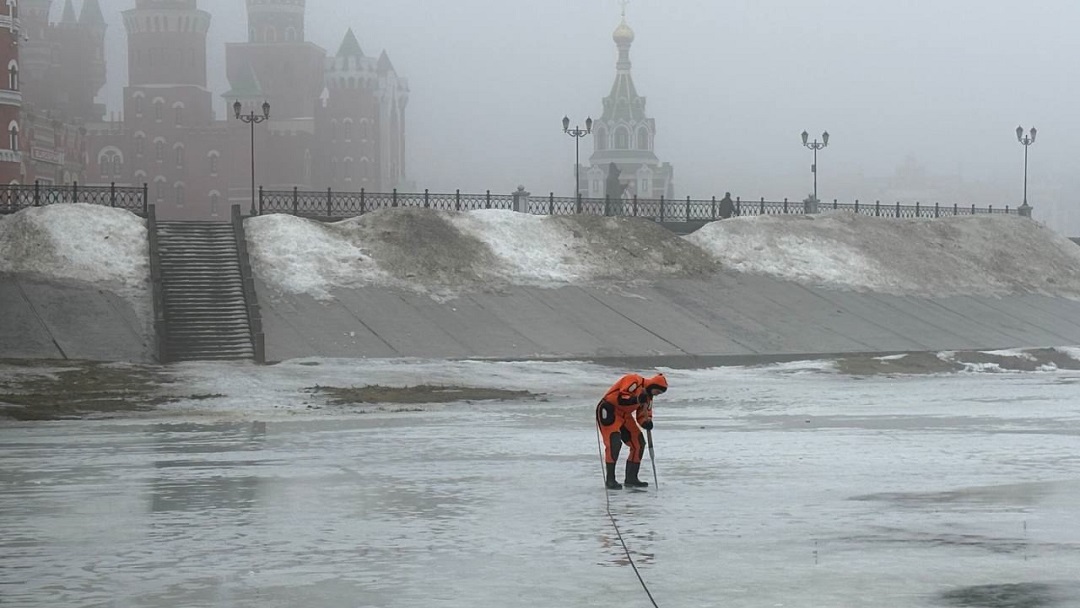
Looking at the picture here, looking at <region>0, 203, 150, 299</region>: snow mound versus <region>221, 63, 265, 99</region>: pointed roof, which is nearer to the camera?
<region>0, 203, 150, 299</region>: snow mound

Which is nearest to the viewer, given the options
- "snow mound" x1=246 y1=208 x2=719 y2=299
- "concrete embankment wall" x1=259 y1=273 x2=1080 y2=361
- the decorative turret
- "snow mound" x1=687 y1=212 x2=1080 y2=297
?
"concrete embankment wall" x1=259 y1=273 x2=1080 y2=361

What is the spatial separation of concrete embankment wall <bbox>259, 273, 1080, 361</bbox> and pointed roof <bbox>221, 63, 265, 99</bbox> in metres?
121

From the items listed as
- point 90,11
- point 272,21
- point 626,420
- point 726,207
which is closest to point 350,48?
point 272,21

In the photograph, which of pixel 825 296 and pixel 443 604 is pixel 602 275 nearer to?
pixel 825 296

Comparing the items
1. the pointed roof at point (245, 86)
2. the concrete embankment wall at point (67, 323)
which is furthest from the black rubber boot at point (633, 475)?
the pointed roof at point (245, 86)

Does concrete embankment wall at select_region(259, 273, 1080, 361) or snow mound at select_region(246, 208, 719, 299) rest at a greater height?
snow mound at select_region(246, 208, 719, 299)

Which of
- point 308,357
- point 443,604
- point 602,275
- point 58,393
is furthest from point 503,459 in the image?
point 602,275

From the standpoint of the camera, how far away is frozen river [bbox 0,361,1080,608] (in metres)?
10.5

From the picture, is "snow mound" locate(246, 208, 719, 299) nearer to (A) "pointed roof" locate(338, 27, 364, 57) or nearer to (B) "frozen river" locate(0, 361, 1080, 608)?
(B) "frozen river" locate(0, 361, 1080, 608)

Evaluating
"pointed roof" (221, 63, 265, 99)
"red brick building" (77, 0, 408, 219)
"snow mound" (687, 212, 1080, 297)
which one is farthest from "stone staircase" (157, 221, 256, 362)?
"pointed roof" (221, 63, 265, 99)

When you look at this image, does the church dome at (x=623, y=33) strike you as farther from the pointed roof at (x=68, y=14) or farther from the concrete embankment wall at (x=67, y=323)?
the concrete embankment wall at (x=67, y=323)

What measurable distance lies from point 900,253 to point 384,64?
479ft

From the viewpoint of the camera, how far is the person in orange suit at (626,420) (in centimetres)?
1609

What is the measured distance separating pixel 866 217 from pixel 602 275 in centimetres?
1895
